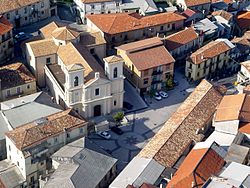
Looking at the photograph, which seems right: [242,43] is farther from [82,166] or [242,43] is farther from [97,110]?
[82,166]

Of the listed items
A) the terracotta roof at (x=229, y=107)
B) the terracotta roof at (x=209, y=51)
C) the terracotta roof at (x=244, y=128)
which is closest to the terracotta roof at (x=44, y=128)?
the terracotta roof at (x=229, y=107)

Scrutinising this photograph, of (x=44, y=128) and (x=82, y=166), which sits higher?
(x=44, y=128)

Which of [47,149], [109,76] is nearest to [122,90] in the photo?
[109,76]

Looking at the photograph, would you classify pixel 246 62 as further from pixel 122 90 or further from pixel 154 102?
pixel 122 90

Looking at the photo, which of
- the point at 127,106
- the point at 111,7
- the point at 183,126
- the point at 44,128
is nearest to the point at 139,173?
the point at 183,126

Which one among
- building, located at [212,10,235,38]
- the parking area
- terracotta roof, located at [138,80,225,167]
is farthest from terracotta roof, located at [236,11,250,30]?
terracotta roof, located at [138,80,225,167]

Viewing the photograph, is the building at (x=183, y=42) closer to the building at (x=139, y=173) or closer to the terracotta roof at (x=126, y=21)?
the terracotta roof at (x=126, y=21)

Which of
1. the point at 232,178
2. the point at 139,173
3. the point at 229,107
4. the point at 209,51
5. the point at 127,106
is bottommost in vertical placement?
the point at 127,106
